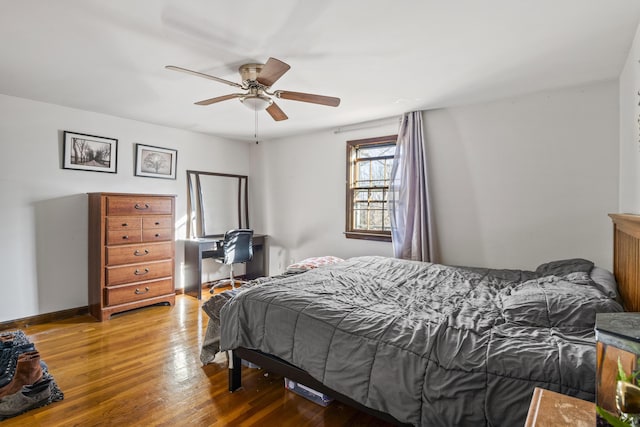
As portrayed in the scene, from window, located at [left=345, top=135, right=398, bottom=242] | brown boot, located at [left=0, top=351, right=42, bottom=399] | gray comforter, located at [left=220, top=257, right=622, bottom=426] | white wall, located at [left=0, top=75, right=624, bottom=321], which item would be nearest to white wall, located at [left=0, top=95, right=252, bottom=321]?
white wall, located at [left=0, top=75, right=624, bottom=321]

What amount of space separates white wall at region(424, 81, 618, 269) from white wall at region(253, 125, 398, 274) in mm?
815

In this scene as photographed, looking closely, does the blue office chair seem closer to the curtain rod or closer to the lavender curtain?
the curtain rod

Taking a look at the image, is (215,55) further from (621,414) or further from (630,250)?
(630,250)

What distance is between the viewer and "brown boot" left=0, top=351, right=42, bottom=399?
6.67 ft

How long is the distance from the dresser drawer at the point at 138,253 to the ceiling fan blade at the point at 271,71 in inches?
104

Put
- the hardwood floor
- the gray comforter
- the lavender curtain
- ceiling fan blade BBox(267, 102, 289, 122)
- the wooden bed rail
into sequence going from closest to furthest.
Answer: the gray comforter
the wooden bed rail
the hardwood floor
ceiling fan blade BBox(267, 102, 289, 122)
the lavender curtain

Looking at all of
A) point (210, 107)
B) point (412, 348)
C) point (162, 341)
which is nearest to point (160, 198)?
point (210, 107)

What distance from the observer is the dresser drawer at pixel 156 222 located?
3.82 m

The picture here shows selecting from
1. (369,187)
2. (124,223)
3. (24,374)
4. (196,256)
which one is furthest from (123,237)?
(369,187)

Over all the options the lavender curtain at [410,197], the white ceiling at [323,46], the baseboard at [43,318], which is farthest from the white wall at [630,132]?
the baseboard at [43,318]

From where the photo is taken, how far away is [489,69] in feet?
8.16

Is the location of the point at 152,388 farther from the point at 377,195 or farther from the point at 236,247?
the point at 377,195

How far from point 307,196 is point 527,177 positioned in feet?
9.20

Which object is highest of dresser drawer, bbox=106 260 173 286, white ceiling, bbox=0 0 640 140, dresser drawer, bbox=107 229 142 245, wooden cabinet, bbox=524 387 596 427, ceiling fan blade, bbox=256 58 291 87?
white ceiling, bbox=0 0 640 140
